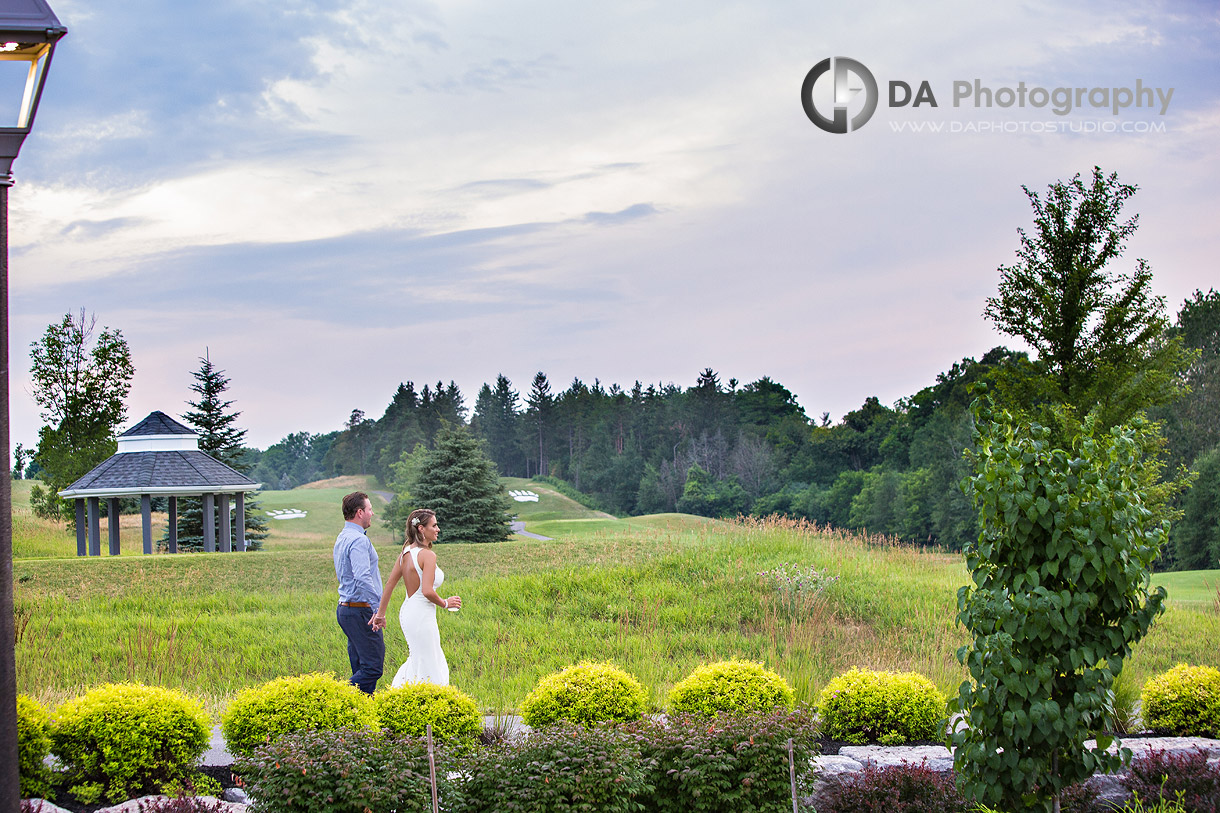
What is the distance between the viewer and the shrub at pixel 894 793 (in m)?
4.16

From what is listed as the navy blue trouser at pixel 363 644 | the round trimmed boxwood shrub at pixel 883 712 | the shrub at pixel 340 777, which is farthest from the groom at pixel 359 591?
the round trimmed boxwood shrub at pixel 883 712

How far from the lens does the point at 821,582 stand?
11789 mm

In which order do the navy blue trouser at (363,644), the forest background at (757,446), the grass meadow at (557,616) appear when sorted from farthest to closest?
the forest background at (757,446) → the grass meadow at (557,616) → the navy blue trouser at (363,644)

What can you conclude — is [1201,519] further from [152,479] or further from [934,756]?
[152,479]

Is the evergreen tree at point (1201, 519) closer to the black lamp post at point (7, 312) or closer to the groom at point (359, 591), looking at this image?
the groom at point (359, 591)

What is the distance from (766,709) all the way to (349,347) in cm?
1859

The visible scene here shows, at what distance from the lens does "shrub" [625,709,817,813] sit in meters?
4.16

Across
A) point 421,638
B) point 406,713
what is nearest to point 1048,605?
point 406,713

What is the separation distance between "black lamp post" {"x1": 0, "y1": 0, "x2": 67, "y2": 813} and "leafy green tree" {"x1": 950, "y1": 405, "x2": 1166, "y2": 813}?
3801 millimetres

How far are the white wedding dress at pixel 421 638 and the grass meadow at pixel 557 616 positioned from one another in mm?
1010

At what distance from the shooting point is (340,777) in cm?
398

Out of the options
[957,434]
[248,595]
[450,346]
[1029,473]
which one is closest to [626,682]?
[1029,473]

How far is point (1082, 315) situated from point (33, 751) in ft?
48.4

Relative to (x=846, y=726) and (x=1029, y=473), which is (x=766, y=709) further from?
(x=1029, y=473)
